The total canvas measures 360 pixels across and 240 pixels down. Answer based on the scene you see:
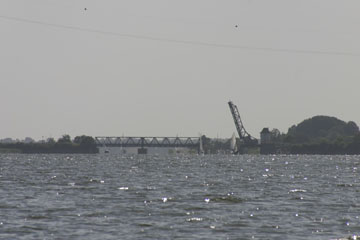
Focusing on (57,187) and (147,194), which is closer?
(147,194)

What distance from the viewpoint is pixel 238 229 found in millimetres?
43688

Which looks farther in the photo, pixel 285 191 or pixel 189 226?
pixel 285 191

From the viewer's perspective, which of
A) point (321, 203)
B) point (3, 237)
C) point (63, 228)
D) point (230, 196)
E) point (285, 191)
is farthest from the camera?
point (285, 191)

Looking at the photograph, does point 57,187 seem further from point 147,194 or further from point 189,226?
point 189,226

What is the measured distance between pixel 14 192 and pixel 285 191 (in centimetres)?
2105

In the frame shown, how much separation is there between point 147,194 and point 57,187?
1111cm

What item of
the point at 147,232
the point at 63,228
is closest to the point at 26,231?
the point at 63,228

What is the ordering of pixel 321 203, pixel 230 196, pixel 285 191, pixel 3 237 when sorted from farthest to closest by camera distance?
pixel 285 191, pixel 230 196, pixel 321 203, pixel 3 237

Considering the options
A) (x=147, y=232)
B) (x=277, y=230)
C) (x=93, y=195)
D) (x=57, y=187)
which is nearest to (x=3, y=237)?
(x=147, y=232)

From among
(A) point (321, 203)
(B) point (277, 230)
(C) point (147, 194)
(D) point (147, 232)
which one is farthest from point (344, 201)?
(D) point (147, 232)

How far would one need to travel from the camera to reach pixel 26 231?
42.1 m

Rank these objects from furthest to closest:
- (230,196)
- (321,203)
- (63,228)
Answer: (230,196) < (321,203) < (63,228)

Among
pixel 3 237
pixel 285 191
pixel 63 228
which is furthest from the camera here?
pixel 285 191

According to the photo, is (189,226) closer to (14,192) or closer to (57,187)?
(14,192)
